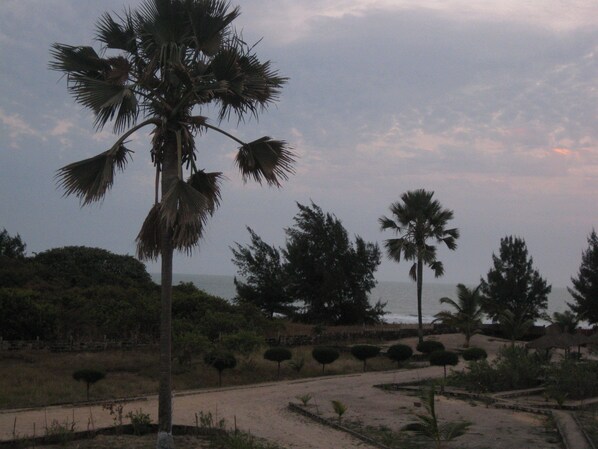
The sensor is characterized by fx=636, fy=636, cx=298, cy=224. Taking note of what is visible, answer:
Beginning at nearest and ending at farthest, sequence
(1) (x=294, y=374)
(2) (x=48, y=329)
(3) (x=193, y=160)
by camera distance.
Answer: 1. (3) (x=193, y=160)
2. (1) (x=294, y=374)
3. (2) (x=48, y=329)

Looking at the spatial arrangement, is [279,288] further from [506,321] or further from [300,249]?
[506,321]

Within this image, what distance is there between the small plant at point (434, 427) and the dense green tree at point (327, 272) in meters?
38.1

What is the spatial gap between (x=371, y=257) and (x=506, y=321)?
19.7m

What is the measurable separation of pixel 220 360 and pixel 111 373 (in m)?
3.78

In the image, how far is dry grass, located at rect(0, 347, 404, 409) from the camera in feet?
56.6

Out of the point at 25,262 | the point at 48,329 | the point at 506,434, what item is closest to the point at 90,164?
the point at 506,434

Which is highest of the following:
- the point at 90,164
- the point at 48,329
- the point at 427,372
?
the point at 90,164

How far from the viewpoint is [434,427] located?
881 centimetres

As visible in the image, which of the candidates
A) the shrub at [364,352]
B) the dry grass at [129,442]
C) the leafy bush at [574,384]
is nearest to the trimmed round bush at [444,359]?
the shrub at [364,352]

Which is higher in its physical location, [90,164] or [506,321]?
[90,164]

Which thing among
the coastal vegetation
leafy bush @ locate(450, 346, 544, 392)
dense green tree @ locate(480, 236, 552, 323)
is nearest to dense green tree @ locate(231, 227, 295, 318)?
the coastal vegetation

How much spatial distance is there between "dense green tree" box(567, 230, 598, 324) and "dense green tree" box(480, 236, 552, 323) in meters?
4.42

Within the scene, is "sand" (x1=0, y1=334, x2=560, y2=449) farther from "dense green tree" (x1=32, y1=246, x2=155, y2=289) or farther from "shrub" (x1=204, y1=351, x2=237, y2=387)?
"dense green tree" (x1=32, y1=246, x2=155, y2=289)

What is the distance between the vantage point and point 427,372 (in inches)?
1054
